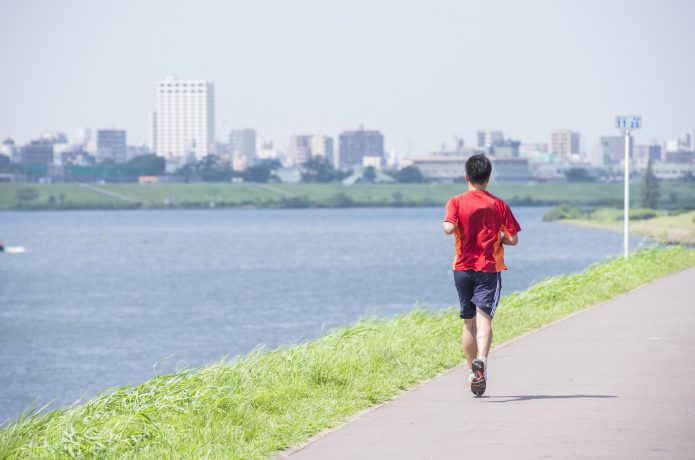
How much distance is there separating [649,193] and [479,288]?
13582cm

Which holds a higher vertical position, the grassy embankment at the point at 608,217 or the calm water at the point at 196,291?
the grassy embankment at the point at 608,217

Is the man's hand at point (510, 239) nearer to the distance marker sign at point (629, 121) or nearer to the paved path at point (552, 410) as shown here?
the paved path at point (552, 410)

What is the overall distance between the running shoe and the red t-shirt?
0.69 meters

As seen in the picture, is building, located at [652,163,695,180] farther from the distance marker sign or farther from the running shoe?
the running shoe

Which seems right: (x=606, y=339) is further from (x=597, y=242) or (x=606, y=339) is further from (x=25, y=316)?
(x=597, y=242)

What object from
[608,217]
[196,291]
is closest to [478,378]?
[196,291]

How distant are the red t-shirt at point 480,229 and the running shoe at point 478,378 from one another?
27.3 inches

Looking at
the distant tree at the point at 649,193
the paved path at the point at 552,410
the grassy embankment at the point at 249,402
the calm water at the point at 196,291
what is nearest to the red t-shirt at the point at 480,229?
the paved path at the point at 552,410

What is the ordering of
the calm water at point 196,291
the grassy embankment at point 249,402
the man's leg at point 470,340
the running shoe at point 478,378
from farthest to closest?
the calm water at point 196,291 → the man's leg at point 470,340 → the running shoe at point 478,378 → the grassy embankment at point 249,402

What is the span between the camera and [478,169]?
30.8ft

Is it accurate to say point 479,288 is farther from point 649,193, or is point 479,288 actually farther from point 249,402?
point 649,193

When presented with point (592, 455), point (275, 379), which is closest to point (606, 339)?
point (275, 379)

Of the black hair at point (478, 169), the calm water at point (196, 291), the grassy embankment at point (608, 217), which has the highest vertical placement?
the black hair at point (478, 169)

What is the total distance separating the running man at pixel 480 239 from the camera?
9.29 meters
